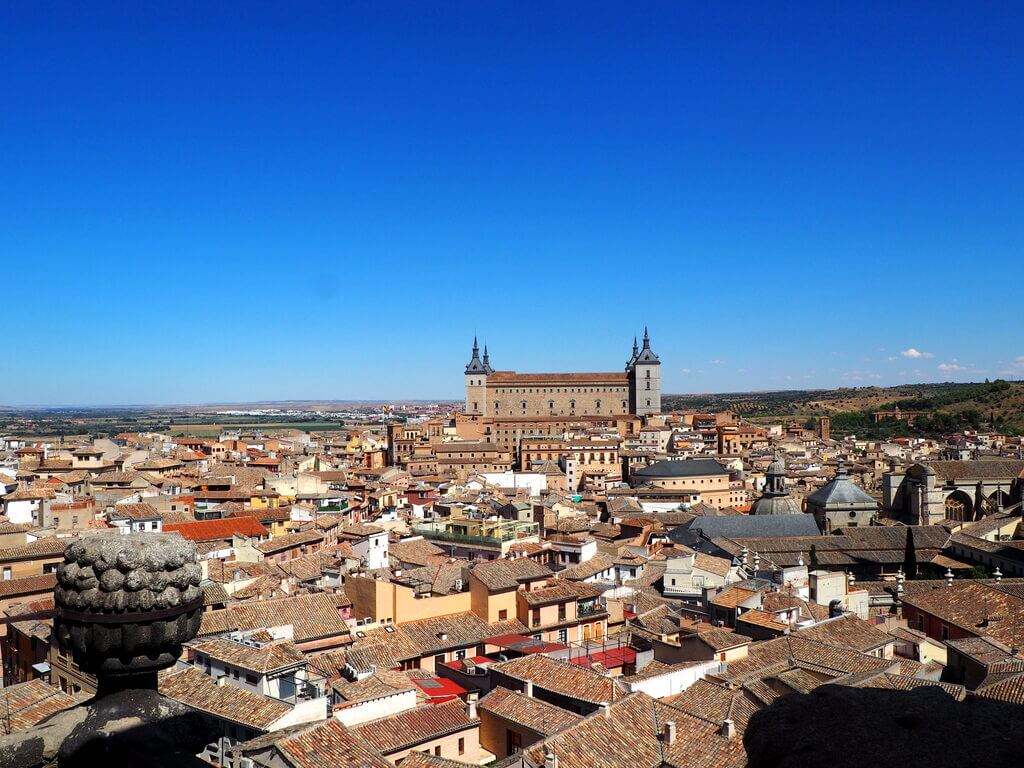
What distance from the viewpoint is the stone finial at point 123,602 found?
8.63 feet

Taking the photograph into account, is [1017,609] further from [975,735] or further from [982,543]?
[975,735]

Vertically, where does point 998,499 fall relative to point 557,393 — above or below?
below

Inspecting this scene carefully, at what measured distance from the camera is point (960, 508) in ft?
156

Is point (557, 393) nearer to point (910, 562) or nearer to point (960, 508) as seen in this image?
point (960, 508)

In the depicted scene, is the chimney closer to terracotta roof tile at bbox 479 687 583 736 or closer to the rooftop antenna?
the rooftop antenna

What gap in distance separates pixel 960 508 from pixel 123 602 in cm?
5210

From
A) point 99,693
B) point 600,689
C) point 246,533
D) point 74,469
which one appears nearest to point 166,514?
point 246,533

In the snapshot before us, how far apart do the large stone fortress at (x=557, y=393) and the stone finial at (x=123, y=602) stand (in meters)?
105

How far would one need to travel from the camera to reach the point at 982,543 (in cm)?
3316

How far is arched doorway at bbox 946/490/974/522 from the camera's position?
156ft

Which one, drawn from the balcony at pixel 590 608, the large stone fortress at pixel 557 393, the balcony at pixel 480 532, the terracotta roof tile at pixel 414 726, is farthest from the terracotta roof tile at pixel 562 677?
the large stone fortress at pixel 557 393

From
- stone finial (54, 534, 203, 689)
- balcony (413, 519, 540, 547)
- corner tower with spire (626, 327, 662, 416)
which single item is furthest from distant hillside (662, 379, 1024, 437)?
stone finial (54, 534, 203, 689)

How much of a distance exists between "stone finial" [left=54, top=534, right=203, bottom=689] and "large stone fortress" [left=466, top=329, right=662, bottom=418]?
10489cm

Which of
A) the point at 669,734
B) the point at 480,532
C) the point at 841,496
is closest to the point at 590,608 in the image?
the point at 669,734
